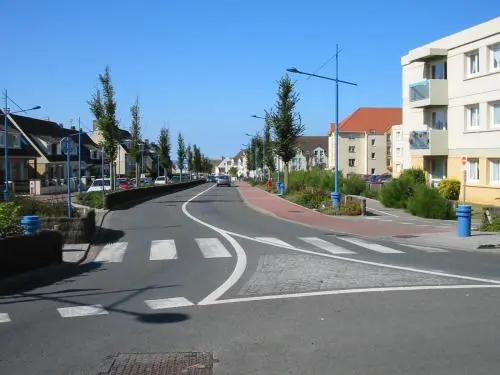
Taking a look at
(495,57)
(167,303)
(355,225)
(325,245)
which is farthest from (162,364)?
(495,57)

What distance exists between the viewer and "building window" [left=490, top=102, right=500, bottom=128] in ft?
102

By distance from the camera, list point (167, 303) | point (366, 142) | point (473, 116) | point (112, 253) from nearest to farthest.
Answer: point (167, 303)
point (112, 253)
point (473, 116)
point (366, 142)

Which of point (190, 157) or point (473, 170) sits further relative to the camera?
point (190, 157)

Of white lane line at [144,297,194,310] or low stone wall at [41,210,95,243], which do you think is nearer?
white lane line at [144,297,194,310]

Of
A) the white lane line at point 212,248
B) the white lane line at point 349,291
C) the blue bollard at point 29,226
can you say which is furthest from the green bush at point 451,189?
the blue bollard at point 29,226

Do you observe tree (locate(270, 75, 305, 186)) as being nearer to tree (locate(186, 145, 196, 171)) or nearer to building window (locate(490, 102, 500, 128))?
building window (locate(490, 102, 500, 128))

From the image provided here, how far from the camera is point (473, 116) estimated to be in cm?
3369

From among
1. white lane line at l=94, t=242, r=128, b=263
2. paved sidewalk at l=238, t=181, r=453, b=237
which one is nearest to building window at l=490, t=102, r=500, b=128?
paved sidewalk at l=238, t=181, r=453, b=237

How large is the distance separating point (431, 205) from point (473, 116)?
993 centimetres

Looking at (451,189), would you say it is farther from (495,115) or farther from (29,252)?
(29,252)

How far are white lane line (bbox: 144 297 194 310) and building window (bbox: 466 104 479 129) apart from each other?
1089 inches

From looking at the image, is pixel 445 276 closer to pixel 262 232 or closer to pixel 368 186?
pixel 262 232

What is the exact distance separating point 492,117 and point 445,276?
2269 cm

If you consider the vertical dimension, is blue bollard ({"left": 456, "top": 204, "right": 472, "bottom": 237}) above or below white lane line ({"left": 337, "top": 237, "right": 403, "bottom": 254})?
above
